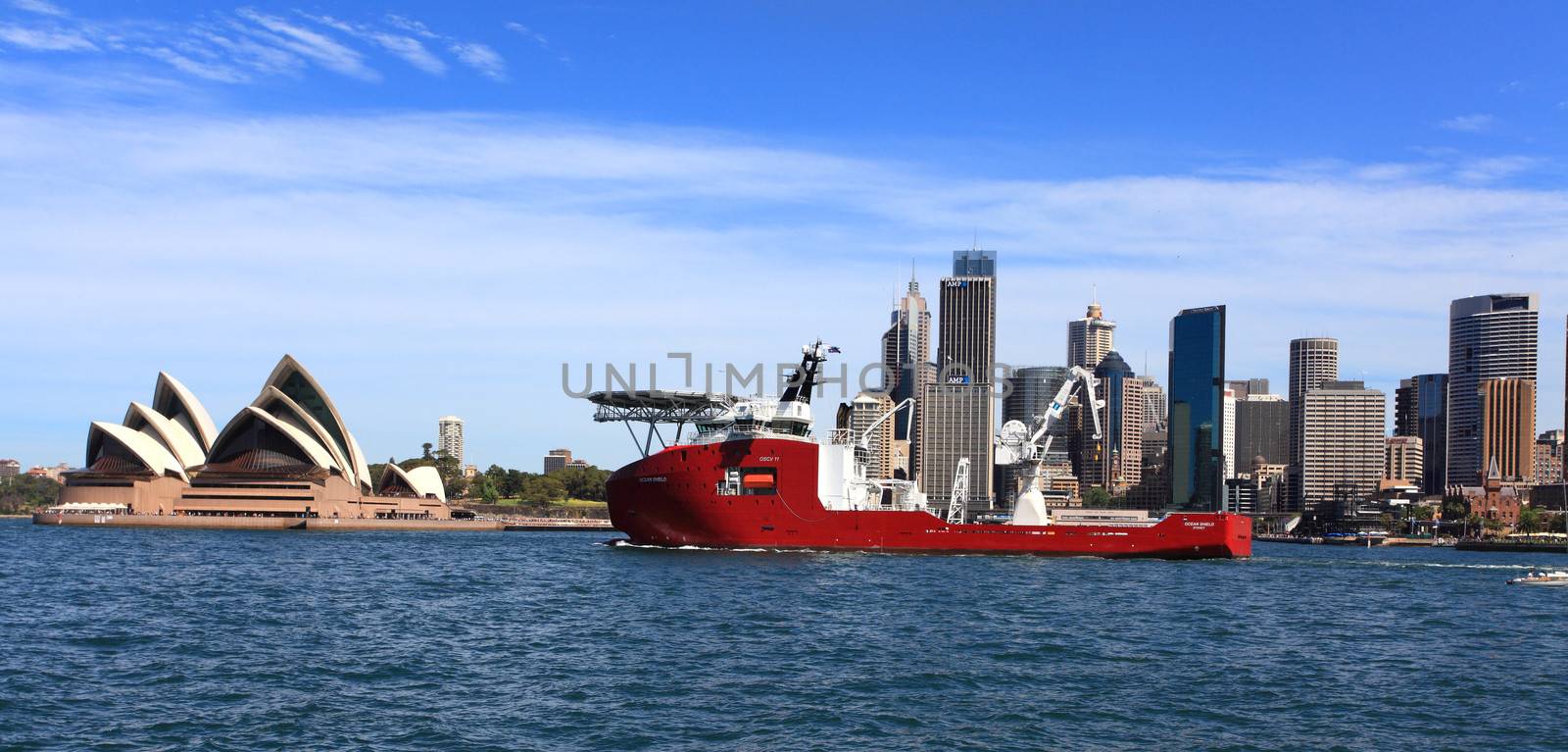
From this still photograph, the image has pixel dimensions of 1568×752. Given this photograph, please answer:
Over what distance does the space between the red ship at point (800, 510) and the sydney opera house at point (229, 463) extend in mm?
66085

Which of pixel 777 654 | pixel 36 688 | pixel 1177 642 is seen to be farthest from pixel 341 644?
pixel 1177 642

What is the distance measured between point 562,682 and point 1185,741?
11108 millimetres

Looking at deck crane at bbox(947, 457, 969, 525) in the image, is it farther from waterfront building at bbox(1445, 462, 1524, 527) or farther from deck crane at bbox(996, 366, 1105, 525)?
waterfront building at bbox(1445, 462, 1524, 527)

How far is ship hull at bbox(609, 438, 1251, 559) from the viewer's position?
2208 inches

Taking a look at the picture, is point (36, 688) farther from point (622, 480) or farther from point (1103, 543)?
point (1103, 543)

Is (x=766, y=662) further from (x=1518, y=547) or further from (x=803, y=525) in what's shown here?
(x=1518, y=547)

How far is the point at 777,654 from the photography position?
28.3 meters

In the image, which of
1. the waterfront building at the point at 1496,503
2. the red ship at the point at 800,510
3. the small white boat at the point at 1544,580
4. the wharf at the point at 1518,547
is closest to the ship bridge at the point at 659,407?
the red ship at the point at 800,510

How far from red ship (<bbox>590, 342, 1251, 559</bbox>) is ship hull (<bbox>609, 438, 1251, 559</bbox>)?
42 mm

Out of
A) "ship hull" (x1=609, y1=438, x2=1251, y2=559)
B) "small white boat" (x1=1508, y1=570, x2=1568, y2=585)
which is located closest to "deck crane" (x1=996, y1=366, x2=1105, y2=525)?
"ship hull" (x1=609, y1=438, x2=1251, y2=559)

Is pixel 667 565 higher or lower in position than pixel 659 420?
lower

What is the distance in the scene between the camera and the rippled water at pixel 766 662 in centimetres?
2077

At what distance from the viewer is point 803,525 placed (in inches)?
2215

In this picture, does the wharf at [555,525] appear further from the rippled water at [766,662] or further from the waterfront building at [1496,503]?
the waterfront building at [1496,503]
